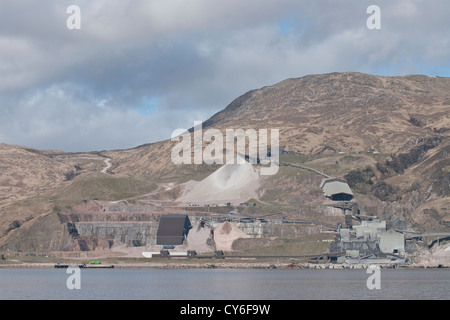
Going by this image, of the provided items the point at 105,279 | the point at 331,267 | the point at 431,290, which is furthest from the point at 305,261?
the point at 431,290

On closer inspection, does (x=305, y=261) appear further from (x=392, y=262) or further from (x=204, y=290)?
(x=204, y=290)

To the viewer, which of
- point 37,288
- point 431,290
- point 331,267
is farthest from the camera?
point 331,267
